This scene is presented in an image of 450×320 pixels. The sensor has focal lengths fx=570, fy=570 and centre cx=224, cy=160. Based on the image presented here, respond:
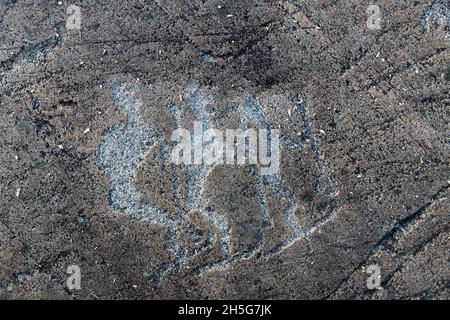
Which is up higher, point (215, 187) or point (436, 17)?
point (436, 17)

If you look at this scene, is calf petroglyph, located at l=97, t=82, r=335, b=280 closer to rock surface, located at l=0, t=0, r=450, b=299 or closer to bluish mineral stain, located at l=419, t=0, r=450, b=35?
rock surface, located at l=0, t=0, r=450, b=299

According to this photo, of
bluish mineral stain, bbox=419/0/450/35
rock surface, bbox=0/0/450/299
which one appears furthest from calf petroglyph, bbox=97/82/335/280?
bluish mineral stain, bbox=419/0/450/35

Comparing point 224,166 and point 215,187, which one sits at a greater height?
point 224,166

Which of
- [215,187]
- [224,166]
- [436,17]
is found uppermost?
[436,17]

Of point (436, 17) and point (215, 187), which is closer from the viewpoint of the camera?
point (215, 187)

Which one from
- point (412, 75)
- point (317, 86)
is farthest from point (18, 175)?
point (412, 75)

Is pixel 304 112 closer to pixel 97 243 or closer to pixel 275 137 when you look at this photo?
pixel 275 137

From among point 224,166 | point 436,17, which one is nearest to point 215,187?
→ point 224,166

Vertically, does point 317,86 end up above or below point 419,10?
below

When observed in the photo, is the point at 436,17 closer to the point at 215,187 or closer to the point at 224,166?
the point at 224,166

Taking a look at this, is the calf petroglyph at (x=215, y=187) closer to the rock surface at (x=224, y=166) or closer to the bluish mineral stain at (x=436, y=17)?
the rock surface at (x=224, y=166)

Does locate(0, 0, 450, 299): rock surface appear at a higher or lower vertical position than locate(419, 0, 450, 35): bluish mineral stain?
→ lower
